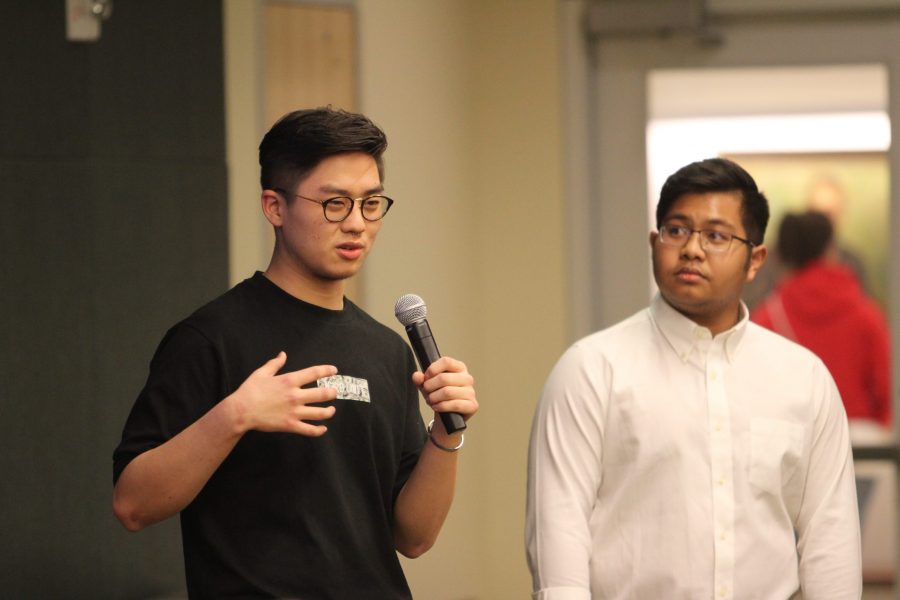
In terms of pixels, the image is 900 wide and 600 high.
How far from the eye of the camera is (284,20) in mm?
3760

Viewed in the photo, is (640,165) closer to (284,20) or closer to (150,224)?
(284,20)

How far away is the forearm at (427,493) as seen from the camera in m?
2.01

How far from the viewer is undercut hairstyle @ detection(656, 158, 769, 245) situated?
2596 mm

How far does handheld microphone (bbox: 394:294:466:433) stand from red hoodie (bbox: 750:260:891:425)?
105 inches

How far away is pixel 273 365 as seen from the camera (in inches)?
70.0

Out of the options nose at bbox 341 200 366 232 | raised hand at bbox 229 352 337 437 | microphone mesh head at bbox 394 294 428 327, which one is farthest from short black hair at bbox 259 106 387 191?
raised hand at bbox 229 352 337 437

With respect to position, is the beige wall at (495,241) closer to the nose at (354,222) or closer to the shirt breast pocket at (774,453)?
the shirt breast pocket at (774,453)

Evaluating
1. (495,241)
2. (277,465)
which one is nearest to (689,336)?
(277,465)

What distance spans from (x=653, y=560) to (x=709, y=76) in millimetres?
2496

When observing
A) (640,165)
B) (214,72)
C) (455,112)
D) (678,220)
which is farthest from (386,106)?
(678,220)

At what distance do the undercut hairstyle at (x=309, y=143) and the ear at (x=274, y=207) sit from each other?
0.02 meters

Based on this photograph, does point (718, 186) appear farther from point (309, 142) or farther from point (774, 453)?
point (309, 142)

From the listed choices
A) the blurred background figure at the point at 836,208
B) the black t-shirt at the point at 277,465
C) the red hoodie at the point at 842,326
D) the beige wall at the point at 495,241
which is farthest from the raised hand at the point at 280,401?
the blurred background figure at the point at 836,208

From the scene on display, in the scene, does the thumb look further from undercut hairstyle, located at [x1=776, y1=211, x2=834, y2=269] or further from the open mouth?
undercut hairstyle, located at [x1=776, y1=211, x2=834, y2=269]
